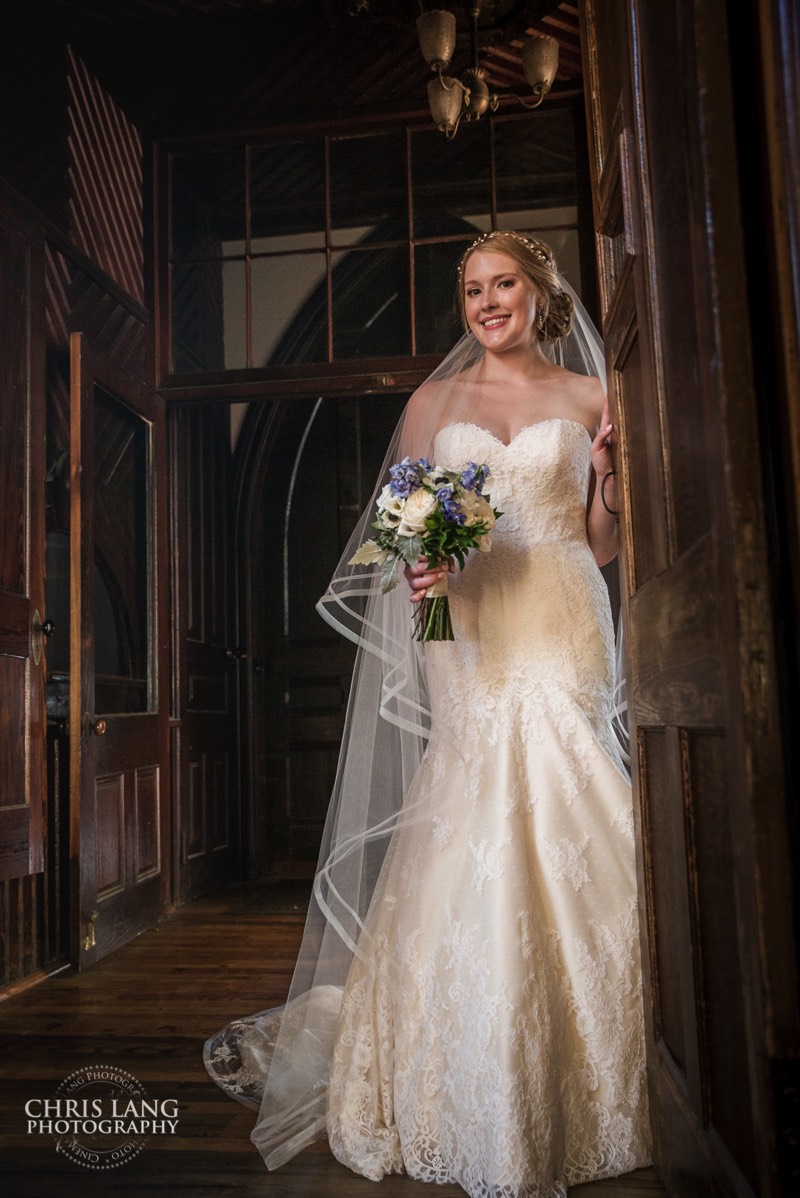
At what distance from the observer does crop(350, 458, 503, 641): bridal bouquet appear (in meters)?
2.23

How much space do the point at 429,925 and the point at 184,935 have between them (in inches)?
101

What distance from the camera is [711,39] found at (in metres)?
1.11

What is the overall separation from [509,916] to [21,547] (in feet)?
7.93

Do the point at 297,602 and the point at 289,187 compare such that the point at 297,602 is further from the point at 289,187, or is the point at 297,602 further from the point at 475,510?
the point at 475,510

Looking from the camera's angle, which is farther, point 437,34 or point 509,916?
point 437,34

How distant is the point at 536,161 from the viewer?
4828 mm

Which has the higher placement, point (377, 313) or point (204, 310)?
point (377, 313)

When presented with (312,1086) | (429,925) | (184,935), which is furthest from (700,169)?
(184,935)

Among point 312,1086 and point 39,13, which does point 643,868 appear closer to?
point 312,1086

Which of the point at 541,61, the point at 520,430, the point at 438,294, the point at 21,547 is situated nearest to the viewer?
the point at 520,430

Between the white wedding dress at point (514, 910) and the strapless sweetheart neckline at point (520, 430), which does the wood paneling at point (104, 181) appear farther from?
the white wedding dress at point (514, 910)

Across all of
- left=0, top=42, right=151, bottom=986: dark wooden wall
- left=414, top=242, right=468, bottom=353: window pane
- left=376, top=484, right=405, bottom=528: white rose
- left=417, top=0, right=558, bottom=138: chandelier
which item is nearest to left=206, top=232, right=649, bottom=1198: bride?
left=376, top=484, right=405, bottom=528: white rose

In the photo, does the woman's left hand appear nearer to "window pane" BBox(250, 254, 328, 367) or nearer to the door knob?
the door knob

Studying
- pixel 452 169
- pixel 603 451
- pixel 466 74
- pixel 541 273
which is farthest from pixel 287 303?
pixel 603 451
